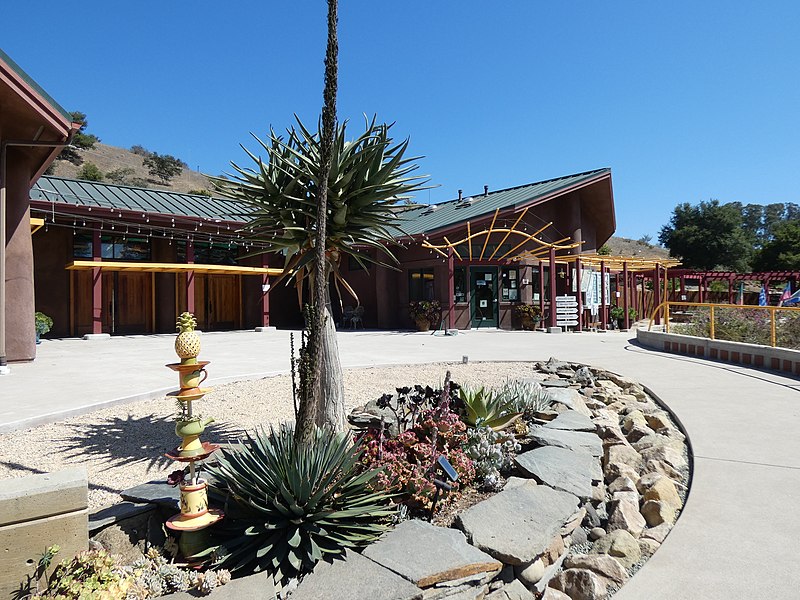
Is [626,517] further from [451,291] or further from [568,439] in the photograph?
[451,291]

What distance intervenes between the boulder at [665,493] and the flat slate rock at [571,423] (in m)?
1.11

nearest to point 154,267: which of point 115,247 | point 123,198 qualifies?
point 115,247

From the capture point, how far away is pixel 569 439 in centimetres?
453

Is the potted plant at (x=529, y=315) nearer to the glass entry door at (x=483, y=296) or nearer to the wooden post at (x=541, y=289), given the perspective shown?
the wooden post at (x=541, y=289)

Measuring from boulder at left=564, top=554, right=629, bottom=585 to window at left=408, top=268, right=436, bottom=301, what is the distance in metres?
16.8

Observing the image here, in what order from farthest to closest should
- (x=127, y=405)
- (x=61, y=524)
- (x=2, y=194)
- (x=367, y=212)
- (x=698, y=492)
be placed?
(x=2, y=194), (x=127, y=405), (x=367, y=212), (x=698, y=492), (x=61, y=524)

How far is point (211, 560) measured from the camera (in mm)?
2562

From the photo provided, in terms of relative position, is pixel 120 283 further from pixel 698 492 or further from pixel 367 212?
pixel 698 492

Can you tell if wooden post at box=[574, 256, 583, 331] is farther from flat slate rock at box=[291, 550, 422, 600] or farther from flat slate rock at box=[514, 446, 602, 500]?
flat slate rock at box=[291, 550, 422, 600]

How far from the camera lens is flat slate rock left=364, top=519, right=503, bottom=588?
2.37m

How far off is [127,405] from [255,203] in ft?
12.3

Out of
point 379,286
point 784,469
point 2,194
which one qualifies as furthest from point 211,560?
point 379,286

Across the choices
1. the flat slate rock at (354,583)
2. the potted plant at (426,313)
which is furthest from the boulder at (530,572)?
the potted plant at (426,313)

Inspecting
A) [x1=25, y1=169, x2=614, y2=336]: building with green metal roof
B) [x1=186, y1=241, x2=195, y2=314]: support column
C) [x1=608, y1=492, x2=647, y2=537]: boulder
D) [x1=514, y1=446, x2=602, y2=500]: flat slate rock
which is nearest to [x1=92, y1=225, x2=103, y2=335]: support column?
[x1=25, y1=169, x2=614, y2=336]: building with green metal roof
